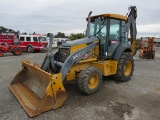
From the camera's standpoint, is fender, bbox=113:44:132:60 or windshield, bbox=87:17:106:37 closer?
windshield, bbox=87:17:106:37

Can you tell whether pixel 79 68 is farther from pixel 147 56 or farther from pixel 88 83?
pixel 147 56

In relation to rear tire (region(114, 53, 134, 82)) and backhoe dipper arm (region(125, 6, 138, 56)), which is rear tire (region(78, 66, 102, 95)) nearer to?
rear tire (region(114, 53, 134, 82))

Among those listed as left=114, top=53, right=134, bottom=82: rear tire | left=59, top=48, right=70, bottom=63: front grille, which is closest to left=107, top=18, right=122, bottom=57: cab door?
left=114, top=53, right=134, bottom=82: rear tire

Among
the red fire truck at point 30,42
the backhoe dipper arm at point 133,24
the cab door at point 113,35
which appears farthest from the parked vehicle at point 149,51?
the red fire truck at point 30,42

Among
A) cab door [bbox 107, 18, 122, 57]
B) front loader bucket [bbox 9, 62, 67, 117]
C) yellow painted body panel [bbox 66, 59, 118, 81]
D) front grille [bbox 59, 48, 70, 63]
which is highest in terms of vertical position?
cab door [bbox 107, 18, 122, 57]

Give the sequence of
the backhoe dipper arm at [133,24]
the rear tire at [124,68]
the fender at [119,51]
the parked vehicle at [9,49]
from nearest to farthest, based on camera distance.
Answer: the fender at [119,51]
the rear tire at [124,68]
the backhoe dipper arm at [133,24]
the parked vehicle at [9,49]

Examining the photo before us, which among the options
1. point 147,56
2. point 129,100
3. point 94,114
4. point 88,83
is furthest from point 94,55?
point 147,56

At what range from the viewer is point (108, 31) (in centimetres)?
580

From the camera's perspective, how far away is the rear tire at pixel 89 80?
4750 millimetres

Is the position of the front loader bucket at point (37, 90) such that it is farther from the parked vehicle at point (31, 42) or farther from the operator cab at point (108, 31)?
the parked vehicle at point (31, 42)

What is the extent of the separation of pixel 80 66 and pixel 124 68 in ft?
6.70

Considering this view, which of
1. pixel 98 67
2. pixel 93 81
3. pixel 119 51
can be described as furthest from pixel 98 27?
pixel 93 81

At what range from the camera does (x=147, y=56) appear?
587 inches

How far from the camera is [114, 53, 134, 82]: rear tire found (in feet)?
20.2
